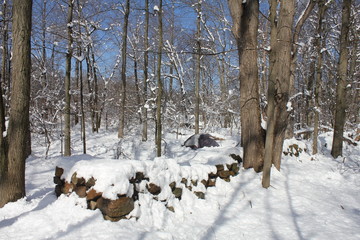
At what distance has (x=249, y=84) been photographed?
5637 millimetres

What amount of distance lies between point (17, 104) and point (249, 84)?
15.2 ft

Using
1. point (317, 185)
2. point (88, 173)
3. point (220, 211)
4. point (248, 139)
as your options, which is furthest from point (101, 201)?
point (317, 185)

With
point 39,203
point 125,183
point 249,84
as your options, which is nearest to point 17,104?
point 39,203

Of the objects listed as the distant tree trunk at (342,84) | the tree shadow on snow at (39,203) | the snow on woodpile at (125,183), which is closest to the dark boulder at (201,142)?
the distant tree trunk at (342,84)

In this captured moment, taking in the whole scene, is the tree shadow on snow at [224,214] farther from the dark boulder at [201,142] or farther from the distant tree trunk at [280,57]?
the dark boulder at [201,142]

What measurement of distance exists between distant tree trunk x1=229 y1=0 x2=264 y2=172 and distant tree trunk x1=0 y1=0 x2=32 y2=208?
432 cm

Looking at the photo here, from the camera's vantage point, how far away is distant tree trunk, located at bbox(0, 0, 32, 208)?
12.1 feet

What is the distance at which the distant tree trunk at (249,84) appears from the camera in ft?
18.1

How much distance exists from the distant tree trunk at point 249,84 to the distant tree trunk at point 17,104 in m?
4.32

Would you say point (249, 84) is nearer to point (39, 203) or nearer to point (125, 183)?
point (125, 183)

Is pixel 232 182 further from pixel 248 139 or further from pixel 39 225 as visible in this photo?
pixel 39 225

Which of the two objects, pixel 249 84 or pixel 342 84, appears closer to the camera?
pixel 249 84

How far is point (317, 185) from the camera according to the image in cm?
553

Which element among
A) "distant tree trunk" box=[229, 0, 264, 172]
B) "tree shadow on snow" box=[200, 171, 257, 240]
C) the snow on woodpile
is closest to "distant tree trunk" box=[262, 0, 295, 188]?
"distant tree trunk" box=[229, 0, 264, 172]
